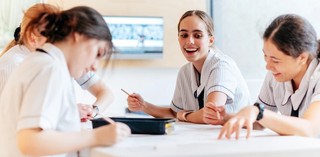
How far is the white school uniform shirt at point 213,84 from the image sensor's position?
187cm

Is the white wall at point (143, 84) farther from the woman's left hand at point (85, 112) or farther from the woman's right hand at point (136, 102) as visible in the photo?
the woman's left hand at point (85, 112)

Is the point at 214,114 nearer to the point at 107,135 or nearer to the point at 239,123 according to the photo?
the point at 239,123

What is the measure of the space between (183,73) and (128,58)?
127 centimetres

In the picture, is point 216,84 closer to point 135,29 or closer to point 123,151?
point 123,151

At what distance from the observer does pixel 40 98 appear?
106cm

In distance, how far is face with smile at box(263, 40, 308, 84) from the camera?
5.36 feet

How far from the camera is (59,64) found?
1123 millimetres

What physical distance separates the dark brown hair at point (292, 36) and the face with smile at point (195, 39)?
1.36 feet

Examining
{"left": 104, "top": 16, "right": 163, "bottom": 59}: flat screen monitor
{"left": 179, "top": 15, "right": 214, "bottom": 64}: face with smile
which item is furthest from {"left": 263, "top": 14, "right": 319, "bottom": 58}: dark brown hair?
{"left": 104, "top": 16, "right": 163, "bottom": 59}: flat screen monitor

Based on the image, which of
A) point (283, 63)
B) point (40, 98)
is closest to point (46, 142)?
point (40, 98)

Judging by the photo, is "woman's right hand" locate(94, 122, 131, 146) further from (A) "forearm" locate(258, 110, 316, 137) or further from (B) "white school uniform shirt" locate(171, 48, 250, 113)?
(B) "white school uniform shirt" locate(171, 48, 250, 113)

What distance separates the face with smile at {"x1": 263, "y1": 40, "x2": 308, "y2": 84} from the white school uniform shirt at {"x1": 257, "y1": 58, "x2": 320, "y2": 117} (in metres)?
0.03

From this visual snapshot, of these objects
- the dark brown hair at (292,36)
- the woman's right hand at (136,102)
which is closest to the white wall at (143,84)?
the woman's right hand at (136,102)

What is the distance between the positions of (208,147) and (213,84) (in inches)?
29.3
